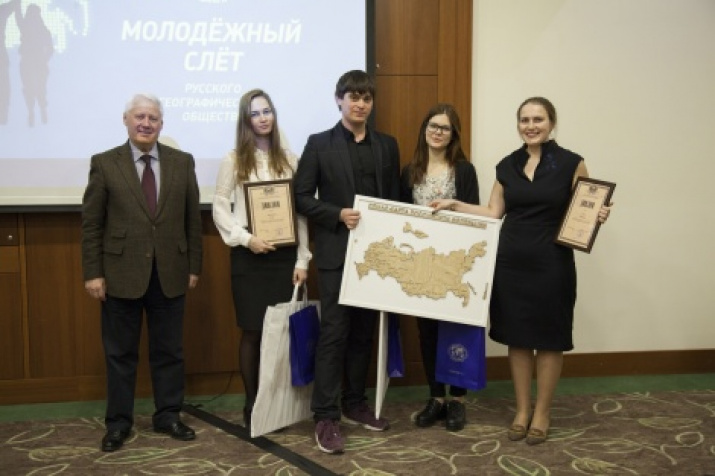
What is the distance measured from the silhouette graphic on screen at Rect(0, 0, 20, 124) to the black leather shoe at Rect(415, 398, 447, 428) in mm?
2499

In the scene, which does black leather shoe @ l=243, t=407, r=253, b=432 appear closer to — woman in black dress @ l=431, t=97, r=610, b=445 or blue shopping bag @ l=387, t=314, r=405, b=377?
blue shopping bag @ l=387, t=314, r=405, b=377

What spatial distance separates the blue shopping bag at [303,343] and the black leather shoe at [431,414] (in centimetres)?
54

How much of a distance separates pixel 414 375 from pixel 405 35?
73.7 inches

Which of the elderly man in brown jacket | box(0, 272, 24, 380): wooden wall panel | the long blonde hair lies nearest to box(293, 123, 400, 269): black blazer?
the long blonde hair

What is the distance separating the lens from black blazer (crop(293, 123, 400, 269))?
3.39 meters

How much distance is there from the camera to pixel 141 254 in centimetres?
330

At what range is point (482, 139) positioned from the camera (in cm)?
431

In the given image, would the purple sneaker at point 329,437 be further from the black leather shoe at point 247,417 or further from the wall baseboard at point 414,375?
the wall baseboard at point 414,375

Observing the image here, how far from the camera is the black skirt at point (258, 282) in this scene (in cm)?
347

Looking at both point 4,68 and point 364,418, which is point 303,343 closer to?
point 364,418

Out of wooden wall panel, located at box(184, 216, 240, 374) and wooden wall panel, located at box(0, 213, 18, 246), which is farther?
wooden wall panel, located at box(184, 216, 240, 374)

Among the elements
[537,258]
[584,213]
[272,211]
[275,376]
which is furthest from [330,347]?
[584,213]

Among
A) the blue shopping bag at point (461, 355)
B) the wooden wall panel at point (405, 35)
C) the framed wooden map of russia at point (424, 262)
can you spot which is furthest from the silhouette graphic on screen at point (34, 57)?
the blue shopping bag at point (461, 355)

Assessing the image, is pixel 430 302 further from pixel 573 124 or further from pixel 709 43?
pixel 709 43
